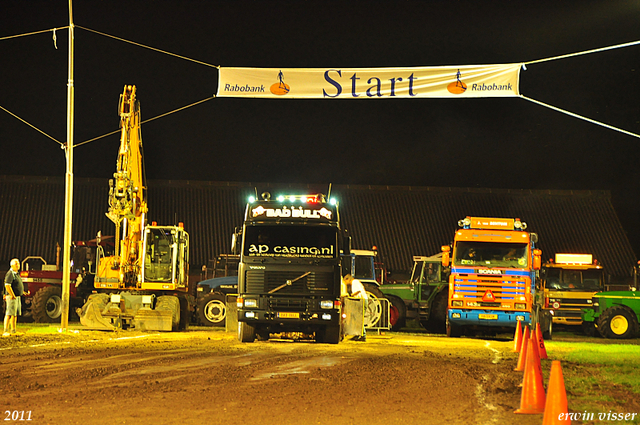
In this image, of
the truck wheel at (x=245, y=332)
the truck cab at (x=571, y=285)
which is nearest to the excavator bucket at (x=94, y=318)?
the truck wheel at (x=245, y=332)

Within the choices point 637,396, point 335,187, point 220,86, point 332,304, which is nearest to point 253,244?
point 332,304

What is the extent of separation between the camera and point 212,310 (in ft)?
92.9

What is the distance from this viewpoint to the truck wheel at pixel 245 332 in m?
19.2

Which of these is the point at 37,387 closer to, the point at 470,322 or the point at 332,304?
the point at 332,304

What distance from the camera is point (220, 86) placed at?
64.0 feet

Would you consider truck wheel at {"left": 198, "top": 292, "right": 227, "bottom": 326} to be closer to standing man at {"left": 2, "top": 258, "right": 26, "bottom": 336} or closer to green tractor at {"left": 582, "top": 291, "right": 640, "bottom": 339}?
standing man at {"left": 2, "top": 258, "right": 26, "bottom": 336}

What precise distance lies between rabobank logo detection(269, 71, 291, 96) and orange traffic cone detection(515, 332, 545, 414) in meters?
11.3

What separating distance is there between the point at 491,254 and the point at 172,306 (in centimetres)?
999

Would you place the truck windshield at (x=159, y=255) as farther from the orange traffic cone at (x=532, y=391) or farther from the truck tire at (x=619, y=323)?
the orange traffic cone at (x=532, y=391)

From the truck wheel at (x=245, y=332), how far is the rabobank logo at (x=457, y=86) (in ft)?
25.3

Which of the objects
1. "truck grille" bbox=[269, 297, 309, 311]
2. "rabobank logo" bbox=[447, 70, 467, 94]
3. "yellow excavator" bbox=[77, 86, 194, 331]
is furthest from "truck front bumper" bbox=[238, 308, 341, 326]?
"rabobank logo" bbox=[447, 70, 467, 94]

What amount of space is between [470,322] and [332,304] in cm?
676

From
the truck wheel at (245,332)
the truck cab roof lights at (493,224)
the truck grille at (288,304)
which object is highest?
the truck cab roof lights at (493,224)

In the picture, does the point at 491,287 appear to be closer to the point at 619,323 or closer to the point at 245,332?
the point at 619,323
